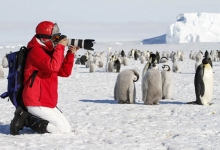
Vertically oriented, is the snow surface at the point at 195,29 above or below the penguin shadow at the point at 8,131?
above

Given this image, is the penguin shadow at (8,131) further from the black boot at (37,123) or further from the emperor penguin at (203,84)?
the emperor penguin at (203,84)

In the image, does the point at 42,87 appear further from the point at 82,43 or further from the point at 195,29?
the point at 195,29

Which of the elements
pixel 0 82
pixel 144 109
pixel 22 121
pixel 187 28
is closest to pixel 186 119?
pixel 144 109

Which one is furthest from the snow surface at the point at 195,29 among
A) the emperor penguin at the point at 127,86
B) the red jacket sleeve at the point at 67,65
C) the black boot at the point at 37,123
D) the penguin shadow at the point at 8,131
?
the black boot at the point at 37,123

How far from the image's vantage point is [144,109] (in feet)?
24.7

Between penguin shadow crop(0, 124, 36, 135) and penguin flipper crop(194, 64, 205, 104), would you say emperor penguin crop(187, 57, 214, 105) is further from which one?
penguin shadow crop(0, 124, 36, 135)

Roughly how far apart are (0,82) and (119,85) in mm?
8121

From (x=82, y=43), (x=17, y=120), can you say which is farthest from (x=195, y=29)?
(x=17, y=120)

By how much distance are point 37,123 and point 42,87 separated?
1.42ft

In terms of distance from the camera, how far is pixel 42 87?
4.86 m

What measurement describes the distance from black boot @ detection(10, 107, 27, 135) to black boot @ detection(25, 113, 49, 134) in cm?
6

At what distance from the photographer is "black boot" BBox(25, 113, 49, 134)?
16.0 ft

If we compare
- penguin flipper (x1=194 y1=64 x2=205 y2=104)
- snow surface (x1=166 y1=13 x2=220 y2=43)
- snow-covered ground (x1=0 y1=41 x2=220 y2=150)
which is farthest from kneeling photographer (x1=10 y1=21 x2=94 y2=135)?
snow surface (x1=166 y1=13 x2=220 y2=43)

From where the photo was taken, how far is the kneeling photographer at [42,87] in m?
4.82
